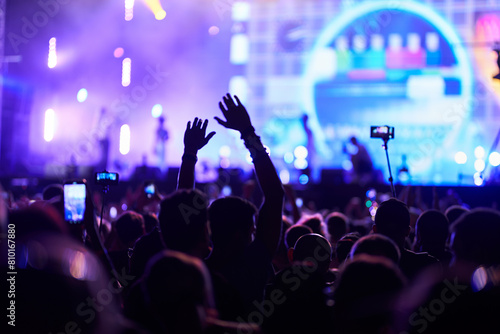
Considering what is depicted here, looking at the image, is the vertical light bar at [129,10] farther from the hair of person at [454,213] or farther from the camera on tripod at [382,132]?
the hair of person at [454,213]

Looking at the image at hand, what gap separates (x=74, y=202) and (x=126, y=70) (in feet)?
39.3

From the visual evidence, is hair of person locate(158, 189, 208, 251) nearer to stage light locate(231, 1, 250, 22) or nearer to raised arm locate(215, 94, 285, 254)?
raised arm locate(215, 94, 285, 254)

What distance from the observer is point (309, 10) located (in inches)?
477

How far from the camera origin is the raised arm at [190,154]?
291 centimetres

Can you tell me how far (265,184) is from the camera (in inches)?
96.6

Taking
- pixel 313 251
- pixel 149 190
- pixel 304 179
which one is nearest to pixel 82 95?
pixel 304 179

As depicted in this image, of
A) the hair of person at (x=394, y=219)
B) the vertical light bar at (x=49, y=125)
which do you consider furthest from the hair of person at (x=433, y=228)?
the vertical light bar at (x=49, y=125)

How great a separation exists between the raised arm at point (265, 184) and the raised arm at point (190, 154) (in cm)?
28

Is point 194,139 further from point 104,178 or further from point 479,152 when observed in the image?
point 479,152

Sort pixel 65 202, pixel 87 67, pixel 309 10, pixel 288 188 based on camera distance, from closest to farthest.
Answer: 1. pixel 65 202
2. pixel 288 188
3. pixel 309 10
4. pixel 87 67

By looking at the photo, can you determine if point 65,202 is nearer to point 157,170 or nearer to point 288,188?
point 288,188

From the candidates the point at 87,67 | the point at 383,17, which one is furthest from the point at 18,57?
the point at 383,17

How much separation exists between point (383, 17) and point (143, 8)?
6.33 metres

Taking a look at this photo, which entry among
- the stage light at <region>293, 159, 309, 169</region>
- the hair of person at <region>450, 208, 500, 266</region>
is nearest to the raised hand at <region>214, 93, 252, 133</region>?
the hair of person at <region>450, 208, 500, 266</region>
